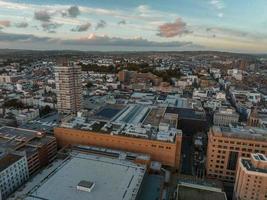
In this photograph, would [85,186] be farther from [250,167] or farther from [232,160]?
[232,160]

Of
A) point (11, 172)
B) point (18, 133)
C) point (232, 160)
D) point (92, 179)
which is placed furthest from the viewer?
point (18, 133)

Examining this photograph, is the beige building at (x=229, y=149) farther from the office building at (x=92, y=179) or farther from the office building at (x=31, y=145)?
the office building at (x=31, y=145)

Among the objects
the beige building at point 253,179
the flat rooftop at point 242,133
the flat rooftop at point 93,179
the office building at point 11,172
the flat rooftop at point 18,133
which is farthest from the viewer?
the flat rooftop at point 18,133

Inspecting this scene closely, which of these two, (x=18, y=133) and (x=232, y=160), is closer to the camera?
(x=232, y=160)

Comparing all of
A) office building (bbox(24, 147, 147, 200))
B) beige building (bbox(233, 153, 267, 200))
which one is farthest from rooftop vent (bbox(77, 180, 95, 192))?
beige building (bbox(233, 153, 267, 200))

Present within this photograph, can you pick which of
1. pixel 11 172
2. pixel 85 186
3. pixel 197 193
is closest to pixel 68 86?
pixel 11 172

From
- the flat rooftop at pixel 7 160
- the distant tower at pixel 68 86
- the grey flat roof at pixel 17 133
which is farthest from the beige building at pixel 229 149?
the distant tower at pixel 68 86

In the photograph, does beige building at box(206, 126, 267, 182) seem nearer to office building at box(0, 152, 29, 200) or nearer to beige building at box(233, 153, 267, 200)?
beige building at box(233, 153, 267, 200)
